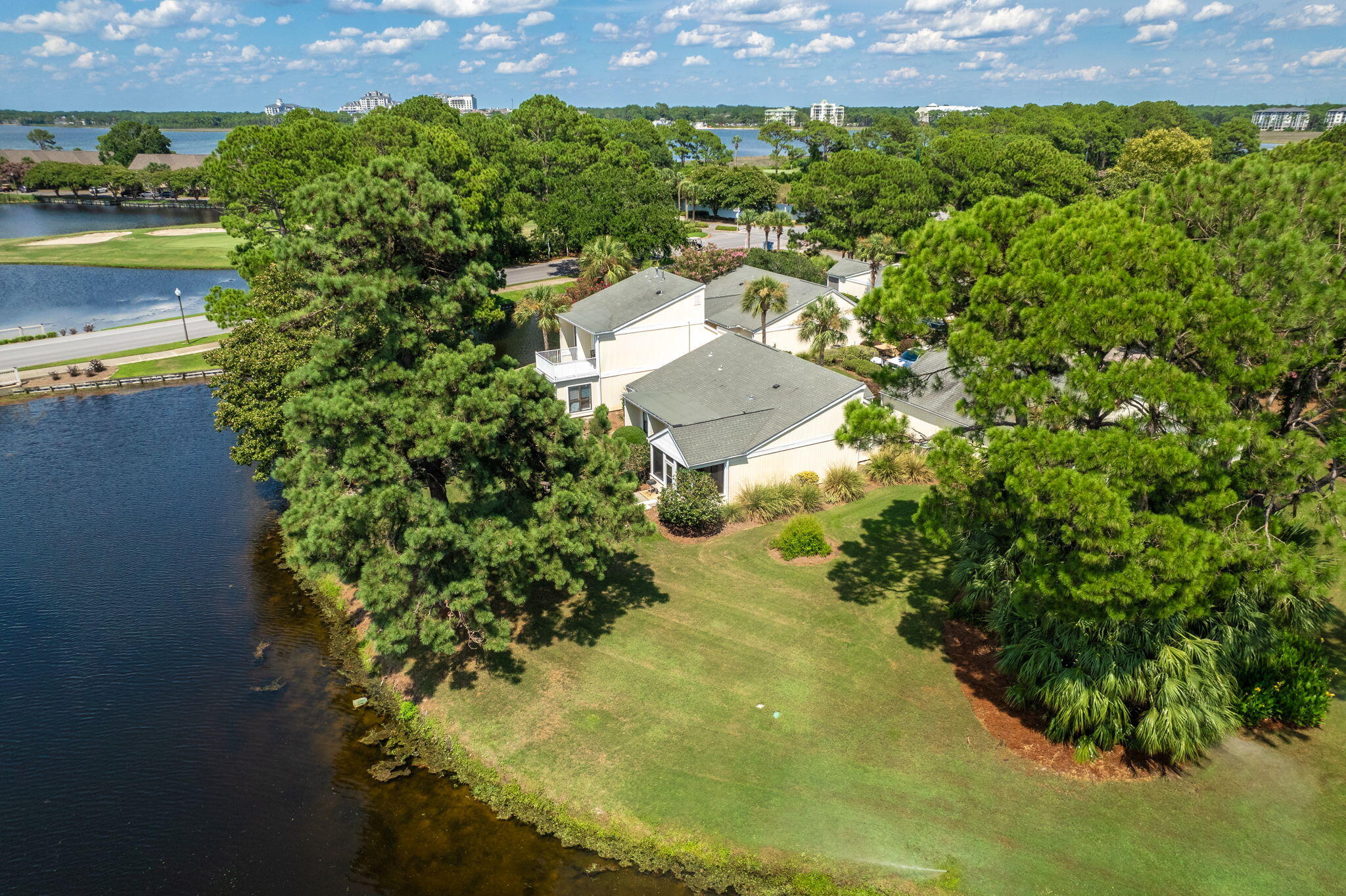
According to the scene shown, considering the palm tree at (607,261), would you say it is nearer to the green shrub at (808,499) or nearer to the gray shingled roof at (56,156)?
the green shrub at (808,499)

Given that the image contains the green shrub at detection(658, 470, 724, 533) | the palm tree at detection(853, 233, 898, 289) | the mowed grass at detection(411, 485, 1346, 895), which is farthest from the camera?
the palm tree at detection(853, 233, 898, 289)

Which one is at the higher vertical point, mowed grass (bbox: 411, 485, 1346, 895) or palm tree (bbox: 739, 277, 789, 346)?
palm tree (bbox: 739, 277, 789, 346)

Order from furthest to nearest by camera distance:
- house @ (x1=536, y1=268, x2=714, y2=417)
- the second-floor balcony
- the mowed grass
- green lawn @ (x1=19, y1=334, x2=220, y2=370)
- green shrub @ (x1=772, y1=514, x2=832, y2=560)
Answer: green lawn @ (x1=19, y1=334, x2=220, y2=370), house @ (x1=536, y1=268, x2=714, y2=417), the second-floor balcony, green shrub @ (x1=772, y1=514, x2=832, y2=560), the mowed grass

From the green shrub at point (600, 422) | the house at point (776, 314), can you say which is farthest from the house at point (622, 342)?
the house at point (776, 314)

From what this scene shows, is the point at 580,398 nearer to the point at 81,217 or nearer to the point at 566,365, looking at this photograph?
the point at 566,365

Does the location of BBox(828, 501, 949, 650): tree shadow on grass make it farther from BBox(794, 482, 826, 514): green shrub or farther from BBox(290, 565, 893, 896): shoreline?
BBox(290, 565, 893, 896): shoreline

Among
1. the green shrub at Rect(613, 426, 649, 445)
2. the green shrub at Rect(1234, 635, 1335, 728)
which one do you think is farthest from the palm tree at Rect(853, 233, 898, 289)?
the green shrub at Rect(1234, 635, 1335, 728)
